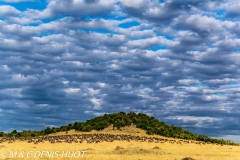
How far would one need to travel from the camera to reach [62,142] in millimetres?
57125

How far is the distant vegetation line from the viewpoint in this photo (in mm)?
73500

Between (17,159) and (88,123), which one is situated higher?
(88,123)

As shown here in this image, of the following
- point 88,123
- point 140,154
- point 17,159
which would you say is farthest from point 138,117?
point 17,159

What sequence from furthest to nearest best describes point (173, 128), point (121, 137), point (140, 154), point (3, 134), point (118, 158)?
point (173, 128), point (3, 134), point (121, 137), point (140, 154), point (118, 158)

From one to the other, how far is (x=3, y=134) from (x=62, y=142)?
24.9 m

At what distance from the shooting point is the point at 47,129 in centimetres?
7794

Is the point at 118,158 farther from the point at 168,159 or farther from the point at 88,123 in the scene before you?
the point at 88,123

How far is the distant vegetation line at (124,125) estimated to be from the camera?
73500 mm

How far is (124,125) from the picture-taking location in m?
74.5

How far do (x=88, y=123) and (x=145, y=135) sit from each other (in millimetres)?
15310

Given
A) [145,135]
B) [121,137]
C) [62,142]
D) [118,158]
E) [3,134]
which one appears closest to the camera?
[118,158]

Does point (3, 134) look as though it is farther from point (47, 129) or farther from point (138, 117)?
Result: point (138, 117)

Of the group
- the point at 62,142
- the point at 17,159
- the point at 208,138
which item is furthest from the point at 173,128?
the point at 17,159

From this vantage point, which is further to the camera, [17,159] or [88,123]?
[88,123]
